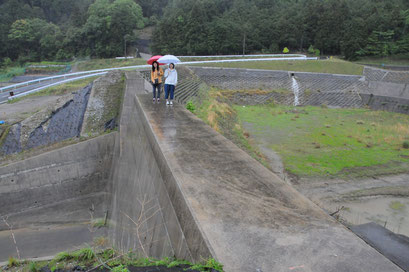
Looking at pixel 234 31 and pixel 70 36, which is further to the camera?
pixel 70 36

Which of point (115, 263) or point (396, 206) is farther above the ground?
point (115, 263)

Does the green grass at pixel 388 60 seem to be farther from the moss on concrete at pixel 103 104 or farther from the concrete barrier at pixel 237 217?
the concrete barrier at pixel 237 217

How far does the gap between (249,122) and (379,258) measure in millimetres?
14652

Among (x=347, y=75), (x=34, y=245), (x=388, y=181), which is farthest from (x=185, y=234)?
(x=347, y=75)

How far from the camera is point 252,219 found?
2627 mm

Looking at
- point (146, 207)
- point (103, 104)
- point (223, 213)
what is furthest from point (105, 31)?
point (223, 213)

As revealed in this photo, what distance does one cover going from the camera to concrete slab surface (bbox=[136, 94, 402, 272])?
213 centimetres

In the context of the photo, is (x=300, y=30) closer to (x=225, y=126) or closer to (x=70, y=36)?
(x=225, y=126)

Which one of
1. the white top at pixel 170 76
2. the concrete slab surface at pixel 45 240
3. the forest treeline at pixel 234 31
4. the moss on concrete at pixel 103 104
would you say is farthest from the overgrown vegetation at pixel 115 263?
the forest treeline at pixel 234 31

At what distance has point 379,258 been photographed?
2.19 metres

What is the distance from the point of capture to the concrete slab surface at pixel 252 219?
2127 millimetres

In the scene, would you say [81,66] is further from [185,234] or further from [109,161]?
[185,234]

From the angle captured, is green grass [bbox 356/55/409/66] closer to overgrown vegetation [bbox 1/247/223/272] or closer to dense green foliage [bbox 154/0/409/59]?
dense green foliage [bbox 154/0/409/59]

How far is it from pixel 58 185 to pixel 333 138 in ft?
40.5
